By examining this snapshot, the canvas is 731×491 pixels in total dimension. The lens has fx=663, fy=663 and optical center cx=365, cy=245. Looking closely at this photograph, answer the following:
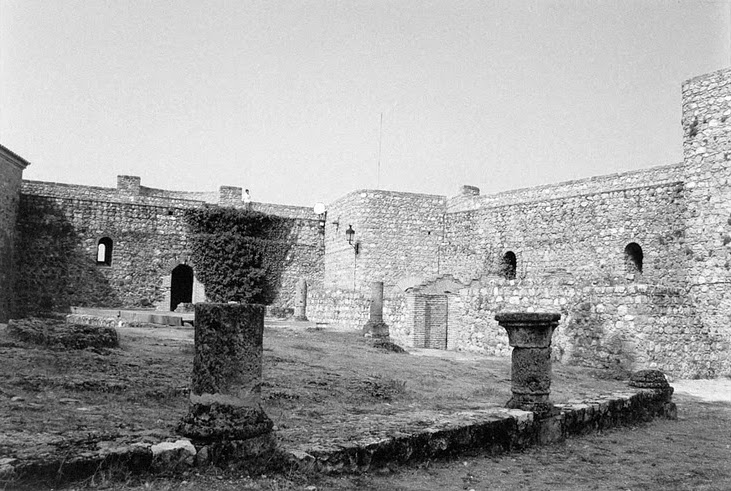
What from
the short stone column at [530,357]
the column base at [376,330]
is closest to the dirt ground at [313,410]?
the short stone column at [530,357]

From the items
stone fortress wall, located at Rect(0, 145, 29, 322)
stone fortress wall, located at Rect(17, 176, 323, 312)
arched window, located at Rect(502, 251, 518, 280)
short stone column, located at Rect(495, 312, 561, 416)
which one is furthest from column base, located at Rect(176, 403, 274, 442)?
stone fortress wall, located at Rect(17, 176, 323, 312)

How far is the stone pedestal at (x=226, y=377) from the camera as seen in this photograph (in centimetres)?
503

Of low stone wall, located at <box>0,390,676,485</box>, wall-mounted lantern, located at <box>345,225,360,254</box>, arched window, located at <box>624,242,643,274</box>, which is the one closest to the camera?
low stone wall, located at <box>0,390,676,485</box>

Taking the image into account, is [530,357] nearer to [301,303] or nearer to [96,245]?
[301,303]

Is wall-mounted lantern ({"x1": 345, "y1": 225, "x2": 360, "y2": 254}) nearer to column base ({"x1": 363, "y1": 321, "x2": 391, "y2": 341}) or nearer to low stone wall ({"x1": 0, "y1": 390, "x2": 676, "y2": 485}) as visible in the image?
column base ({"x1": 363, "y1": 321, "x2": 391, "y2": 341})

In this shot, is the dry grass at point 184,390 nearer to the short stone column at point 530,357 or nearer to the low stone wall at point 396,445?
the low stone wall at point 396,445

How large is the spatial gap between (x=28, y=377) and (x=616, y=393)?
7.49 metres

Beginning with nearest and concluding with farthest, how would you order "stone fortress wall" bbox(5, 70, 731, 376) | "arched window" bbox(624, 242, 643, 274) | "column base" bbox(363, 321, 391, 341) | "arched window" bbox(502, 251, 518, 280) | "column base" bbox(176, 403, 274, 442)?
1. "column base" bbox(176, 403, 274, 442)
2. "stone fortress wall" bbox(5, 70, 731, 376)
3. "column base" bbox(363, 321, 391, 341)
4. "arched window" bbox(624, 242, 643, 274)
5. "arched window" bbox(502, 251, 518, 280)

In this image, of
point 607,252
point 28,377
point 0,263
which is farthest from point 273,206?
point 28,377

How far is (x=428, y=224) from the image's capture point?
28922 millimetres

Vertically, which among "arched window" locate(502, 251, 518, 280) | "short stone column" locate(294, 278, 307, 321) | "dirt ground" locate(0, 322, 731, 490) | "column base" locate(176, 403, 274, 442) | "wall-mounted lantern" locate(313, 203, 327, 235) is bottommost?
"dirt ground" locate(0, 322, 731, 490)

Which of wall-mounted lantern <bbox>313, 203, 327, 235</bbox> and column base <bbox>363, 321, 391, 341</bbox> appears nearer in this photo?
column base <bbox>363, 321, 391, 341</bbox>

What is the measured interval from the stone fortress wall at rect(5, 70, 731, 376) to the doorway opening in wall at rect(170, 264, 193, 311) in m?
1.98

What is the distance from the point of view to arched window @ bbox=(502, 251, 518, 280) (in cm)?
2670
